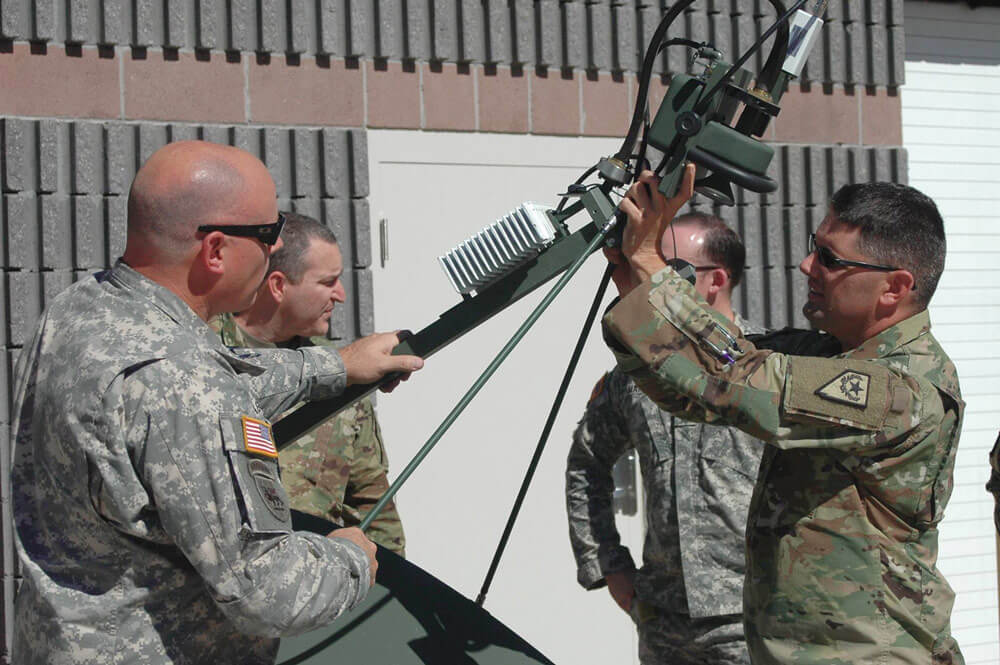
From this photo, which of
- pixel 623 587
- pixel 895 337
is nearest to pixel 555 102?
pixel 623 587

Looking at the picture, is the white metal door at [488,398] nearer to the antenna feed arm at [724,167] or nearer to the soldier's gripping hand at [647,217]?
the soldier's gripping hand at [647,217]

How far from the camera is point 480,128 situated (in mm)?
4824

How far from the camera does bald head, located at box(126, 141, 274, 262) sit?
6.22 ft

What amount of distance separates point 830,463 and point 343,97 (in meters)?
2.87

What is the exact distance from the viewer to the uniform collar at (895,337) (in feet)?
7.66

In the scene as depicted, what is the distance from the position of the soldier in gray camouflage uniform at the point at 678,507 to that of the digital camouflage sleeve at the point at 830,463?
1.67 feet

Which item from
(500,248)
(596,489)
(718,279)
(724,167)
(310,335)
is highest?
(724,167)

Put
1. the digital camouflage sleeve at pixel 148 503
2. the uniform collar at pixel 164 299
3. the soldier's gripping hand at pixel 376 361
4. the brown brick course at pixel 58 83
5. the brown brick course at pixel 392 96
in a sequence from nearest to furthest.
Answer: the digital camouflage sleeve at pixel 148 503 → the uniform collar at pixel 164 299 → the soldier's gripping hand at pixel 376 361 → the brown brick course at pixel 58 83 → the brown brick course at pixel 392 96

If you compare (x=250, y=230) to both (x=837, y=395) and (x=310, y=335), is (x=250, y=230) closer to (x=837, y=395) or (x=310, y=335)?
(x=837, y=395)

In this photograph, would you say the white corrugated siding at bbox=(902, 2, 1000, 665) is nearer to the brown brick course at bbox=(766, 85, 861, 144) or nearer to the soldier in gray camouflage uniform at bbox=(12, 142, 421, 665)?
the brown brick course at bbox=(766, 85, 861, 144)

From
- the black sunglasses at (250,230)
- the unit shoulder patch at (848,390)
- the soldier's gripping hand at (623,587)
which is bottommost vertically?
the soldier's gripping hand at (623,587)

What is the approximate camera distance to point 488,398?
4832 millimetres

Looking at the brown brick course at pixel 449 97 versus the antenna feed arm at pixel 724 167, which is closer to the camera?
the antenna feed arm at pixel 724 167

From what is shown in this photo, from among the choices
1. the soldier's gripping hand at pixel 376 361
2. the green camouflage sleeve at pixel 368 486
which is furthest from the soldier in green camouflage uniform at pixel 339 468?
the soldier's gripping hand at pixel 376 361
